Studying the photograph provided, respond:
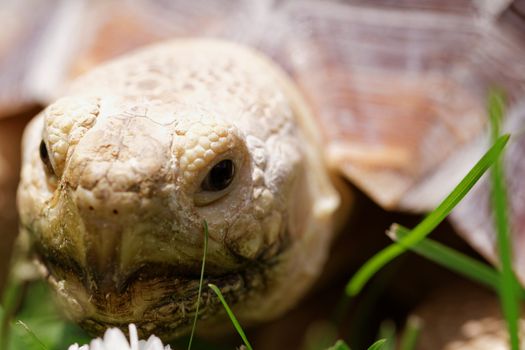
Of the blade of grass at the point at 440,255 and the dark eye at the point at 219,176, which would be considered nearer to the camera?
the dark eye at the point at 219,176

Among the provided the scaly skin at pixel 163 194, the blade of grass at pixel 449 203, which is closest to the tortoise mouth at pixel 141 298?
the scaly skin at pixel 163 194

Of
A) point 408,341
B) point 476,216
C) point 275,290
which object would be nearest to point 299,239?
point 275,290

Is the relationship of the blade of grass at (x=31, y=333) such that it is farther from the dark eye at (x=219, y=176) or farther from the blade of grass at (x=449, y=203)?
the blade of grass at (x=449, y=203)

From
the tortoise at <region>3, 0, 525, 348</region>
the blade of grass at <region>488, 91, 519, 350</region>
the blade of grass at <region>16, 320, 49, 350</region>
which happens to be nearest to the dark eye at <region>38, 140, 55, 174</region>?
the tortoise at <region>3, 0, 525, 348</region>

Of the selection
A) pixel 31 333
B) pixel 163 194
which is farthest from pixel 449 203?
pixel 31 333

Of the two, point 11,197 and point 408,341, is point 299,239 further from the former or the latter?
point 11,197

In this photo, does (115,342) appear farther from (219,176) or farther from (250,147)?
(250,147)

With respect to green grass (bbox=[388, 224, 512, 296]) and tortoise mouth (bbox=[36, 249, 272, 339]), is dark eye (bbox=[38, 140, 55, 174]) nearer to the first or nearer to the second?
tortoise mouth (bbox=[36, 249, 272, 339])
